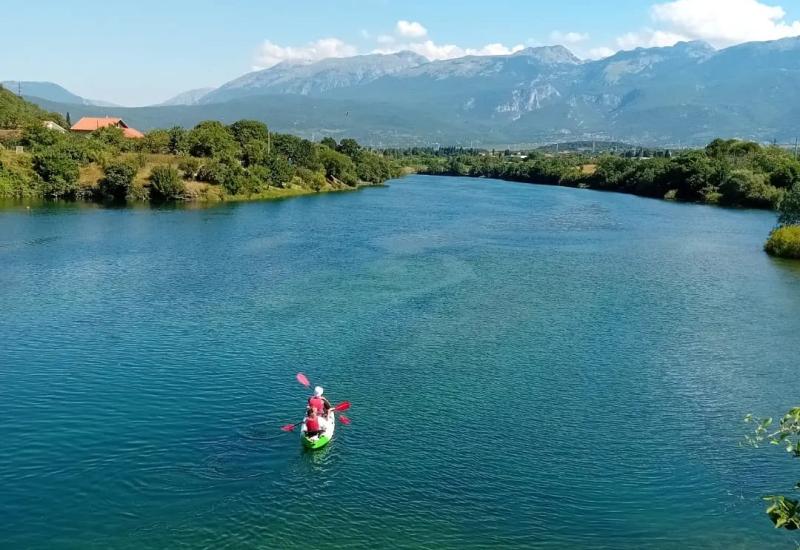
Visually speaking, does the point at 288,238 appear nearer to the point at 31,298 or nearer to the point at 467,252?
the point at 467,252

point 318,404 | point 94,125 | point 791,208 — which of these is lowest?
point 318,404

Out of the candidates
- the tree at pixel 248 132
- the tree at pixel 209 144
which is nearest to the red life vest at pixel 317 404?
the tree at pixel 209 144

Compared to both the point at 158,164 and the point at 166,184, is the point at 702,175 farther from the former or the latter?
the point at 158,164

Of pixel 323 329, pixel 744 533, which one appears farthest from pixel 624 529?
pixel 323 329

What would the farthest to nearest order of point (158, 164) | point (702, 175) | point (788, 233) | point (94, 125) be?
point (94, 125) < point (702, 175) < point (158, 164) < point (788, 233)

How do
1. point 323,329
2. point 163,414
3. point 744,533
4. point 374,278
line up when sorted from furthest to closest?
point 374,278 < point 323,329 < point 163,414 < point 744,533

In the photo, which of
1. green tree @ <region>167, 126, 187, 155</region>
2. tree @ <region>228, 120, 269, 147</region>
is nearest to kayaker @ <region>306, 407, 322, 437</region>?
green tree @ <region>167, 126, 187, 155</region>

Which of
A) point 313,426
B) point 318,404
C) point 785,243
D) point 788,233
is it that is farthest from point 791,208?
point 313,426

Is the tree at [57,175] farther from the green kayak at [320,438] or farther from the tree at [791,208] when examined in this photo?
the tree at [791,208]
